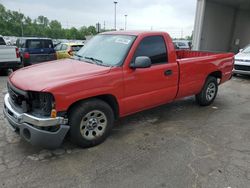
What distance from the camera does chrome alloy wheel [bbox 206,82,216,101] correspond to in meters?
5.69

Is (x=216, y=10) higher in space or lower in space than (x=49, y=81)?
higher

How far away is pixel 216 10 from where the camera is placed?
15.2m

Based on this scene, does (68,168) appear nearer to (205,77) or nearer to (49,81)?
(49,81)

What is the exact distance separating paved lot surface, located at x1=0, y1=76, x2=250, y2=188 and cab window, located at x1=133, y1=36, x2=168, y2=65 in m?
1.36

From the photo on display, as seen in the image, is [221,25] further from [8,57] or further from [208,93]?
[8,57]

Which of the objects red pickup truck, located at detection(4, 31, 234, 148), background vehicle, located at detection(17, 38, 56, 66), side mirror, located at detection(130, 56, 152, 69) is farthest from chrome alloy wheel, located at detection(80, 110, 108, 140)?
background vehicle, located at detection(17, 38, 56, 66)

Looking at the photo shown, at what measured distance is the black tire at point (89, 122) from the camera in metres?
3.23

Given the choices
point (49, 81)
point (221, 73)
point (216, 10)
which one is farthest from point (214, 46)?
point (49, 81)

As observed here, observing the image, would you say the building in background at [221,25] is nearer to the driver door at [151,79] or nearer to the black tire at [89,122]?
the driver door at [151,79]

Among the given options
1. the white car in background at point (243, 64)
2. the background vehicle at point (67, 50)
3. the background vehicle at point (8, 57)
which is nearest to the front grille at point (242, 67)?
the white car in background at point (243, 64)

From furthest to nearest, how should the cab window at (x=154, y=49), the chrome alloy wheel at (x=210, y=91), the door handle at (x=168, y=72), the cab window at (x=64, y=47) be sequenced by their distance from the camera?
the cab window at (x=64, y=47)
the chrome alloy wheel at (x=210, y=91)
the door handle at (x=168, y=72)
the cab window at (x=154, y=49)

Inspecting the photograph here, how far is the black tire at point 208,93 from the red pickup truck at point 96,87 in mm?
741

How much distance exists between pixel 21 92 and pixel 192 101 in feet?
15.2

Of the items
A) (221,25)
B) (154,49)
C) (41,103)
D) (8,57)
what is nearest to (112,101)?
(41,103)
